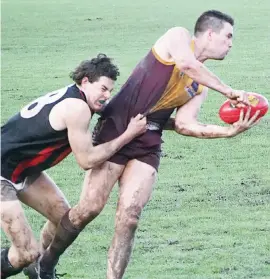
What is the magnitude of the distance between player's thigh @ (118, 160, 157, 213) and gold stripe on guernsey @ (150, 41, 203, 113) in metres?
0.43

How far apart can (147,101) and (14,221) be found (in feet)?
4.47

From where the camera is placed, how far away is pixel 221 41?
745 centimetres

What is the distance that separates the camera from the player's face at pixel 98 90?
7031mm

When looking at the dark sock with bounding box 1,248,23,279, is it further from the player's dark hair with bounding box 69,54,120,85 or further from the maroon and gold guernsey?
the player's dark hair with bounding box 69,54,120,85

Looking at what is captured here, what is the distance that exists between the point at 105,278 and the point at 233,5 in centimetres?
2492

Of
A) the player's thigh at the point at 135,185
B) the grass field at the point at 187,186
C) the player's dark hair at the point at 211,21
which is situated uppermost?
the player's dark hair at the point at 211,21

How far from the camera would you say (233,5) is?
104 ft

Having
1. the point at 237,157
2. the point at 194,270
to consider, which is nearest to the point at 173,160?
the point at 237,157

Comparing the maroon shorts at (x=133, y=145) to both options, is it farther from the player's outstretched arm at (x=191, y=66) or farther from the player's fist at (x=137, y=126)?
the player's outstretched arm at (x=191, y=66)

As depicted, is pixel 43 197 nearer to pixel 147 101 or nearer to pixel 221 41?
pixel 147 101

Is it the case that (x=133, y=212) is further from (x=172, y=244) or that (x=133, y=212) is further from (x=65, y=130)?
(x=172, y=244)

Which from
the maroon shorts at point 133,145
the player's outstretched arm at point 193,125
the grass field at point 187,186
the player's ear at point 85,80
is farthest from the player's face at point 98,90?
the grass field at point 187,186

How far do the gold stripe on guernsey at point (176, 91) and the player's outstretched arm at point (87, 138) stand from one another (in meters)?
0.23

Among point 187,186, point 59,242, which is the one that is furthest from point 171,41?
point 187,186
